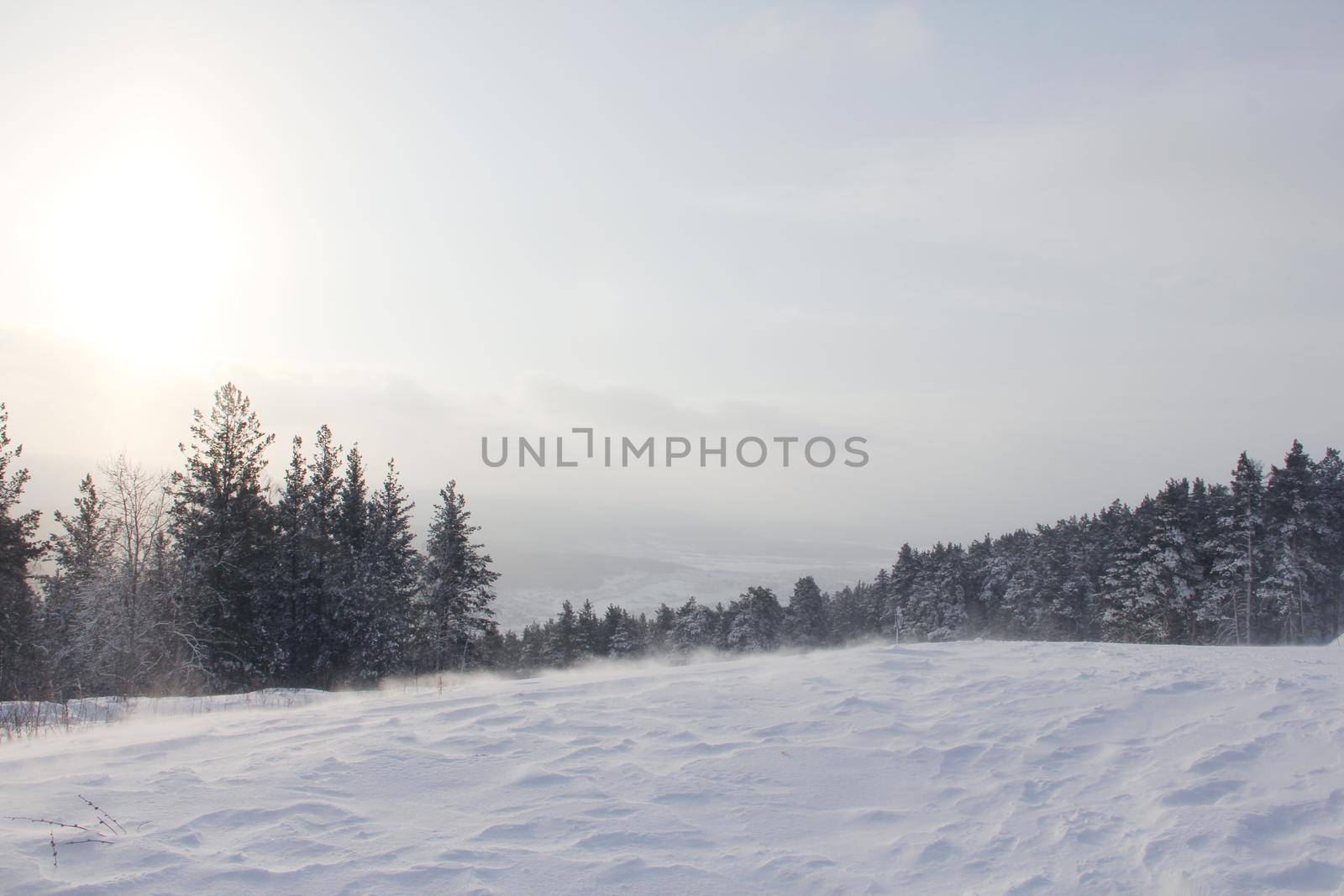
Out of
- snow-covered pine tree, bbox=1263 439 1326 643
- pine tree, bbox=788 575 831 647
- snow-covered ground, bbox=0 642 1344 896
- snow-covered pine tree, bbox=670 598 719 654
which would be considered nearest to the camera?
snow-covered ground, bbox=0 642 1344 896

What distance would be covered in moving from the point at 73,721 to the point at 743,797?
952cm

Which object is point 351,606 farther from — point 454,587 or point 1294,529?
point 1294,529

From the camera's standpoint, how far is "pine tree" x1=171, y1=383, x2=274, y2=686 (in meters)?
28.0

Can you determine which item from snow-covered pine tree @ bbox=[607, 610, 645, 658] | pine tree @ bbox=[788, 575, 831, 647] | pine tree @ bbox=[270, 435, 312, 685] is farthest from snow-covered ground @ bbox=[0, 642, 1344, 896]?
pine tree @ bbox=[788, 575, 831, 647]

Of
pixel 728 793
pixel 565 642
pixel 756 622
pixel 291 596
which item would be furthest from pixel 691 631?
pixel 728 793

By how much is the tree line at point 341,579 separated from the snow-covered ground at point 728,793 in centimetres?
1361

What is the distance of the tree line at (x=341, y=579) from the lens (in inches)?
1013

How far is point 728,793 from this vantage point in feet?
20.6

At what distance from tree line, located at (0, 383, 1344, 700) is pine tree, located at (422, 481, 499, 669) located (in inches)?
3.4

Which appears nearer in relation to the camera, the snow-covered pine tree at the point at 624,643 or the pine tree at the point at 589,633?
the snow-covered pine tree at the point at 624,643

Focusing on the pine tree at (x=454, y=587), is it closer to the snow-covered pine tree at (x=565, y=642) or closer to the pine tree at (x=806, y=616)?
the snow-covered pine tree at (x=565, y=642)

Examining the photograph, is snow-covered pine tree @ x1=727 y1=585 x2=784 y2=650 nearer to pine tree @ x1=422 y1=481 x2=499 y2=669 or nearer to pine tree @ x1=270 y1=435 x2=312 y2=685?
pine tree @ x1=422 y1=481 x2=499 y2=669

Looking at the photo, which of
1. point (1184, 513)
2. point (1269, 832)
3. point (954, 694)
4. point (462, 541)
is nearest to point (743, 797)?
point (1269, 832)

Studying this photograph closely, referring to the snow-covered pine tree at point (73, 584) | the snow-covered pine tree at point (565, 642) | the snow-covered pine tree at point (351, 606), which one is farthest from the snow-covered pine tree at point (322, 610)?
the snow-covered pine tree at point (565, 642)
